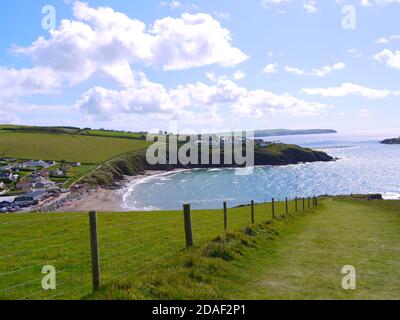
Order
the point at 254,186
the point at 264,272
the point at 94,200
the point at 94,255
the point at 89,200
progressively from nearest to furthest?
the point at 94,255 < the point at 264,272 < the point at 89,200 < the point at 94,200 < the point at 254,186

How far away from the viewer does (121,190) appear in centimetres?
13575

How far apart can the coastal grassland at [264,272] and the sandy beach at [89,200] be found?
79828 mm

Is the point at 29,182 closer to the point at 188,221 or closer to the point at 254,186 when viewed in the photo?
the point at 254,186

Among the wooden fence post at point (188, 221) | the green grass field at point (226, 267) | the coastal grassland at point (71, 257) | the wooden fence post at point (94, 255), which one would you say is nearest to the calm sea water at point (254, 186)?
the coastal grassland at point (71, 257)

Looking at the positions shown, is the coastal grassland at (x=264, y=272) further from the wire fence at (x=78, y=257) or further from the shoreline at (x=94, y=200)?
the shoreline at (x=94, y=200)

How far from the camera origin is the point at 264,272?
11617 mm

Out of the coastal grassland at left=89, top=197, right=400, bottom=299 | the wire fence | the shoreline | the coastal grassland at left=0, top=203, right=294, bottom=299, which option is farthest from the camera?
the shoreline

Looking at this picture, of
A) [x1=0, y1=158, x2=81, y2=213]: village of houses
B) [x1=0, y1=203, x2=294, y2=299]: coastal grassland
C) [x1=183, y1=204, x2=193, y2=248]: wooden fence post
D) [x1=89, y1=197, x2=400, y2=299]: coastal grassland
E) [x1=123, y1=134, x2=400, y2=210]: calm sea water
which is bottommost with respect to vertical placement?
[x1=123, y1=134, x2=400, y2=210]: calm sea water

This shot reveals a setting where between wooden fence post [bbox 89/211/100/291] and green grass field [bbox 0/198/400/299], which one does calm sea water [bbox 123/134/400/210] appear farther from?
wooden fence post [bbox 89/211/100/291]

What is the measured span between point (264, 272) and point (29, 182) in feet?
421

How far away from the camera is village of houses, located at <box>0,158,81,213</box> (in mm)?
103375

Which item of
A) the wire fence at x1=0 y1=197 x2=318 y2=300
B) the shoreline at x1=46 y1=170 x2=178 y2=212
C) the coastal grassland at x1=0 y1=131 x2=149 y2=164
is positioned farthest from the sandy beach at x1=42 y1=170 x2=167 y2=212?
the wire fence at x1=0 y1=197 x2=318 y2=300

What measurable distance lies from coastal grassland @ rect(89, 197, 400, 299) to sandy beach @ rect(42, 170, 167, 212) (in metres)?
79.8

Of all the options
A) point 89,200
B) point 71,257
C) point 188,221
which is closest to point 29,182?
point 89,200
